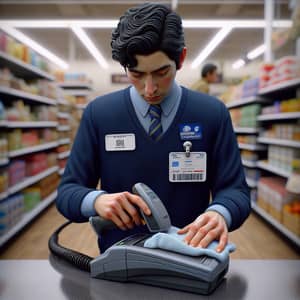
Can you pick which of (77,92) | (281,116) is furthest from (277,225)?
(77,92)

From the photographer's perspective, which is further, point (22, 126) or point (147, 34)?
point (22, 126)

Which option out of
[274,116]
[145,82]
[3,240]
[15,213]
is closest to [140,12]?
[145,82]

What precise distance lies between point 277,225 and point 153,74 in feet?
10.0

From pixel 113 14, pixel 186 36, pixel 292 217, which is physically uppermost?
pixel 113 14

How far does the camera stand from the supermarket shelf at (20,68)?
3.48 meters

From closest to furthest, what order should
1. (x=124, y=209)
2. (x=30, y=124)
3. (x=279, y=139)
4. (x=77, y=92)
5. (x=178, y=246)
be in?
(x=178, y=246)
(x=124, y=209)
(x=279, y=139)
(x=30, y=124)
(x=77, y=92)

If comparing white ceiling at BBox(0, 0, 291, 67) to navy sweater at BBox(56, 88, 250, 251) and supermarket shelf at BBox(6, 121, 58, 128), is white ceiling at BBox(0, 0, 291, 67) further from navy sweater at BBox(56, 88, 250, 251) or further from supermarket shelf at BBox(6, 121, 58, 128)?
navy sweater at BBox(56, 88, 250, 251)

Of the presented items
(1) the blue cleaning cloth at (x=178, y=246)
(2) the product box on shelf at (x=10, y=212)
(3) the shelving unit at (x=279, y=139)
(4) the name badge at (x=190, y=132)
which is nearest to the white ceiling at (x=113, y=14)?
(3) the shelving unit at (x=279, y=139)

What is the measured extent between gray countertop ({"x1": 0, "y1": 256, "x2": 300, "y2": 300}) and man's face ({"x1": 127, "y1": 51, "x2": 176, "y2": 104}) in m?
0.54

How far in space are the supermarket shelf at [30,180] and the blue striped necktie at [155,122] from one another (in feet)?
8.36

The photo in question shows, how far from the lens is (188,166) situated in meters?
1.17

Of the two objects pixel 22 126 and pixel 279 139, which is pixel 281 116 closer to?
pixel 279 139

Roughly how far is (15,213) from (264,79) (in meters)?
3.30

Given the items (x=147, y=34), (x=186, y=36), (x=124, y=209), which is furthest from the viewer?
(x=186, y=36)
